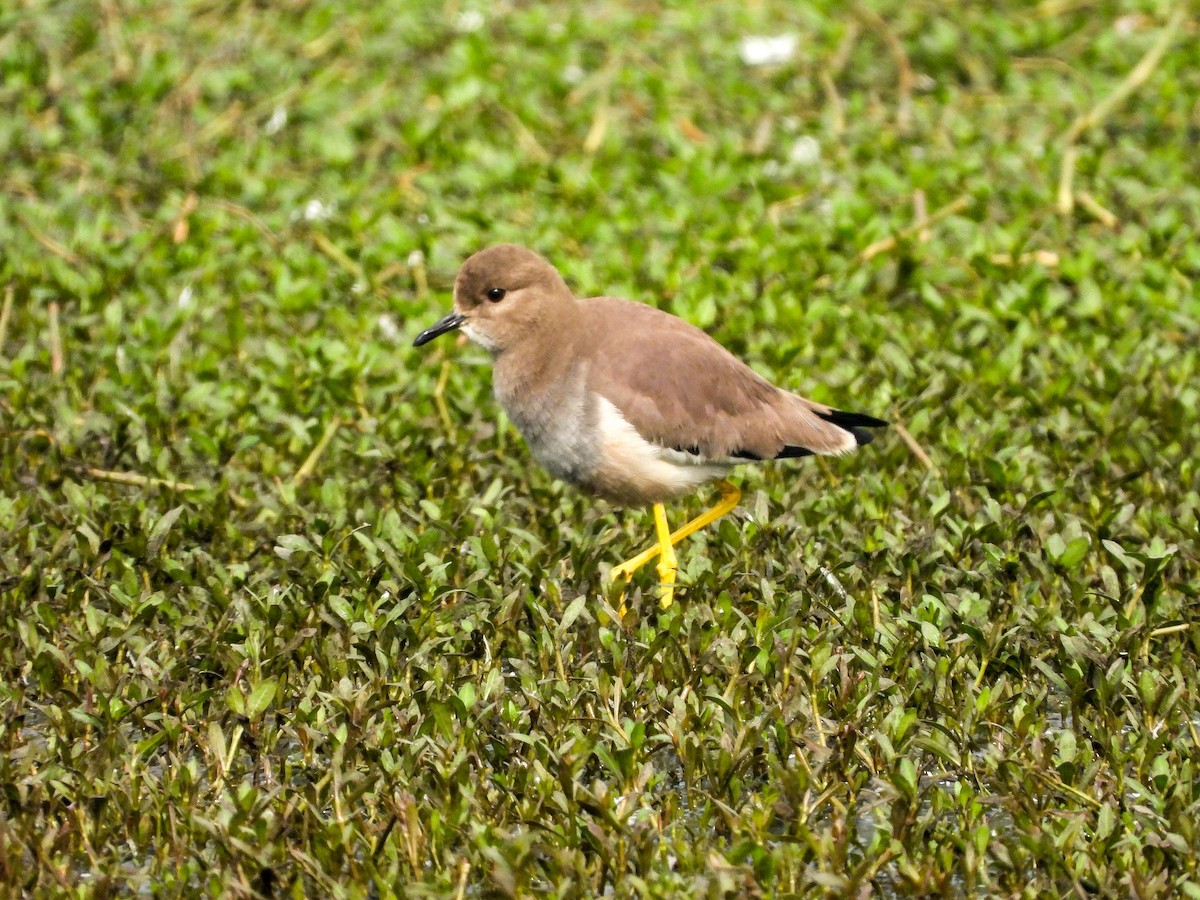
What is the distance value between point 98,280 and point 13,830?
353 cm

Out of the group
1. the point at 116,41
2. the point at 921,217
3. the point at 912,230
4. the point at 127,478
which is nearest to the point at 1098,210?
the point at 921,217

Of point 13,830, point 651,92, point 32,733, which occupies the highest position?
point 13,830

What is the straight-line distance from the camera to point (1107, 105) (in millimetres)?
8648

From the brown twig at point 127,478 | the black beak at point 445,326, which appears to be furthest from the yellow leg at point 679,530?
the brown twig at point 127,478

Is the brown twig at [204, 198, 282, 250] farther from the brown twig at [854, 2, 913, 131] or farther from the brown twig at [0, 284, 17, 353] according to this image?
the brown twig at [854, 2, 913, 131]

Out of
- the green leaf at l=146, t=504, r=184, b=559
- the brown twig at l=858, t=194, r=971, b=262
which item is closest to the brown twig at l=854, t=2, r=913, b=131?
the brown twig at l=858, t=194, r=971, b=262

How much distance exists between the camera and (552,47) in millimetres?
9430

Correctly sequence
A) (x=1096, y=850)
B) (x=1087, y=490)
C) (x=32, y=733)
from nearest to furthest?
(x=1096, y=850), (x=32, y=733), (x=1087, y=490)

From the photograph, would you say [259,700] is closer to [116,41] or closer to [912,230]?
[912,230]

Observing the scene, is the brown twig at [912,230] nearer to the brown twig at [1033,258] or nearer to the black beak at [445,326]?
the brown twig at [1033,258]

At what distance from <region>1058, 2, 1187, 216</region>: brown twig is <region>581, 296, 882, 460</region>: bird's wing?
9.65ft

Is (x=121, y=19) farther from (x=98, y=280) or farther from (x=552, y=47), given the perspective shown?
(x=98, y=280)

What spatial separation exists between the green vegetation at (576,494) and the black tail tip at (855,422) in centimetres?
16

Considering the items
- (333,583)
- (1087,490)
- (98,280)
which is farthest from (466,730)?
(98,280)
